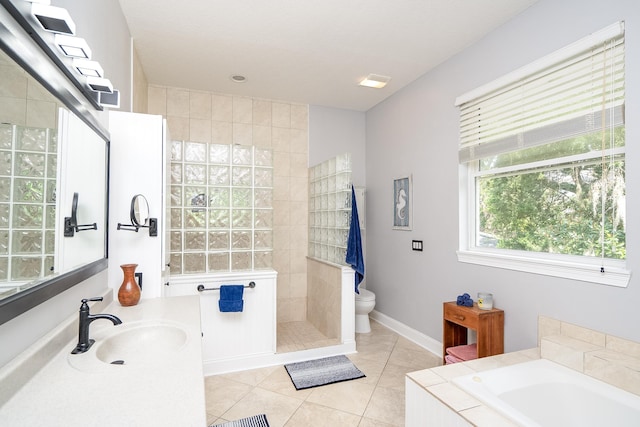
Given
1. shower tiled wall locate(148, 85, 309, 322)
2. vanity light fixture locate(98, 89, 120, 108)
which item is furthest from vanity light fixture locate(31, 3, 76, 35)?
shower tiled wall locate(148, 85, 309, 322)

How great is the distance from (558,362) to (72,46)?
267cm

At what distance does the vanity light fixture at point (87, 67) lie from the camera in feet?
4.13

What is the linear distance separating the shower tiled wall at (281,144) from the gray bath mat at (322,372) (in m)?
1.12

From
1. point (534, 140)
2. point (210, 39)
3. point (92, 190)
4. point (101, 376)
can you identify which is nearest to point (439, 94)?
point (534, 140)

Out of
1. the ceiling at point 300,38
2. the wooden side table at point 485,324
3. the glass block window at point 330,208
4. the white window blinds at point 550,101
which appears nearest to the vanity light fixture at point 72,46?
the ceiling at point 300,38

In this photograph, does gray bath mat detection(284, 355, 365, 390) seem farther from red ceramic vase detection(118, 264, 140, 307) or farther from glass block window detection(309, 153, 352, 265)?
red ceramic vase detection(118, 264, 140, 307)

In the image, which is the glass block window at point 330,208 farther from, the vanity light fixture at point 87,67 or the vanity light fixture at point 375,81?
the vanity light fixture at point 87,67

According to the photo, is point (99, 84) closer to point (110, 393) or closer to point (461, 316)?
point (110, 393)

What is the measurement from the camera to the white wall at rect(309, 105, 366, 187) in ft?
13.5

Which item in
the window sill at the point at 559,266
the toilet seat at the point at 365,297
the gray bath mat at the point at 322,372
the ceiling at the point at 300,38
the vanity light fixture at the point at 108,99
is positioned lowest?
the gray bath mat at the point at 322,372

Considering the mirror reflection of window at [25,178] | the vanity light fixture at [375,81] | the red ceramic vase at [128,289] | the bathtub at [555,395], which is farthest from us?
the vanity light fixture at [375,81]

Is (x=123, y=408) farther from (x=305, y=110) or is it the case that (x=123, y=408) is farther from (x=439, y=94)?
(x=305, y=110)

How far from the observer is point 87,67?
Result: 4.26ft

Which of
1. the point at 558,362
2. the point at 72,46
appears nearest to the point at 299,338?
the point at 558,362
